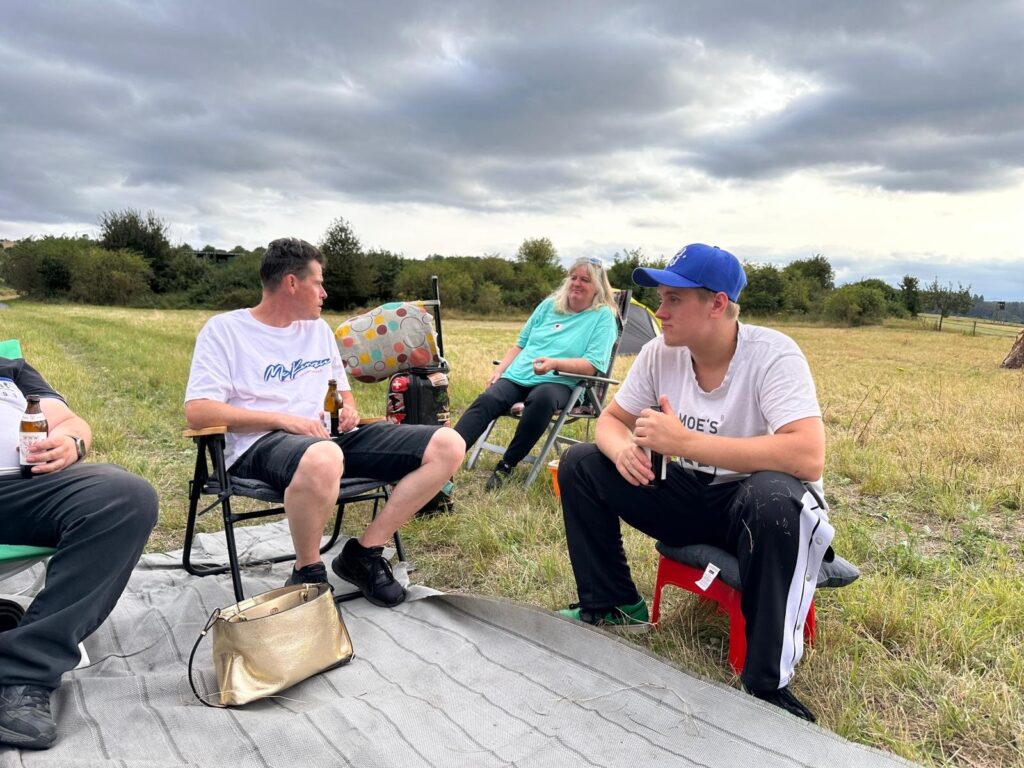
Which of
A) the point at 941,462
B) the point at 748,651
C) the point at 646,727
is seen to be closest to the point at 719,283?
the point at 748,651

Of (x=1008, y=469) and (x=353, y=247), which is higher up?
(x=353, y=247)

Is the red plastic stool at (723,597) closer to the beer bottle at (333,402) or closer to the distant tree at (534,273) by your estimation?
the beer bottle at (333,402)

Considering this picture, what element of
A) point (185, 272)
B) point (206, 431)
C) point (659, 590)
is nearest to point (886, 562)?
point (659, 590)

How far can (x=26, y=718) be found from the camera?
1952mm

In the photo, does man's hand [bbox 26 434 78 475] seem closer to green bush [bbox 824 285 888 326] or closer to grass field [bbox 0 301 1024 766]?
grass field [bbox 0 301 1024 766]

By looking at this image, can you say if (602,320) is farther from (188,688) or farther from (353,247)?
(353,247)

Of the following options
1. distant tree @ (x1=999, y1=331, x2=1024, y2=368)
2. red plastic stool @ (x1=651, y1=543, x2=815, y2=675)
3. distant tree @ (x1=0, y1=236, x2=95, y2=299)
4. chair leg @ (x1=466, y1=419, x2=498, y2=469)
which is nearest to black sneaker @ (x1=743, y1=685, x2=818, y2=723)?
red plastic stool @ (x1=651, y1=543, x2=815, y2=675)

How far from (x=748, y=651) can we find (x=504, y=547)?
151 cm

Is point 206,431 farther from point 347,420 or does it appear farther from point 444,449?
point 444,449

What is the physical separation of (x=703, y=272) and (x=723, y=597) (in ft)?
3.50

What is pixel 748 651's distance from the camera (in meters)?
2.21

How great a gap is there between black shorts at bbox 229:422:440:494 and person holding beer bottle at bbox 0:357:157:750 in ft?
1.64

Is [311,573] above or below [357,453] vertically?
below

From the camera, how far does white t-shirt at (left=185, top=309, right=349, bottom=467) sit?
3.00 metres
